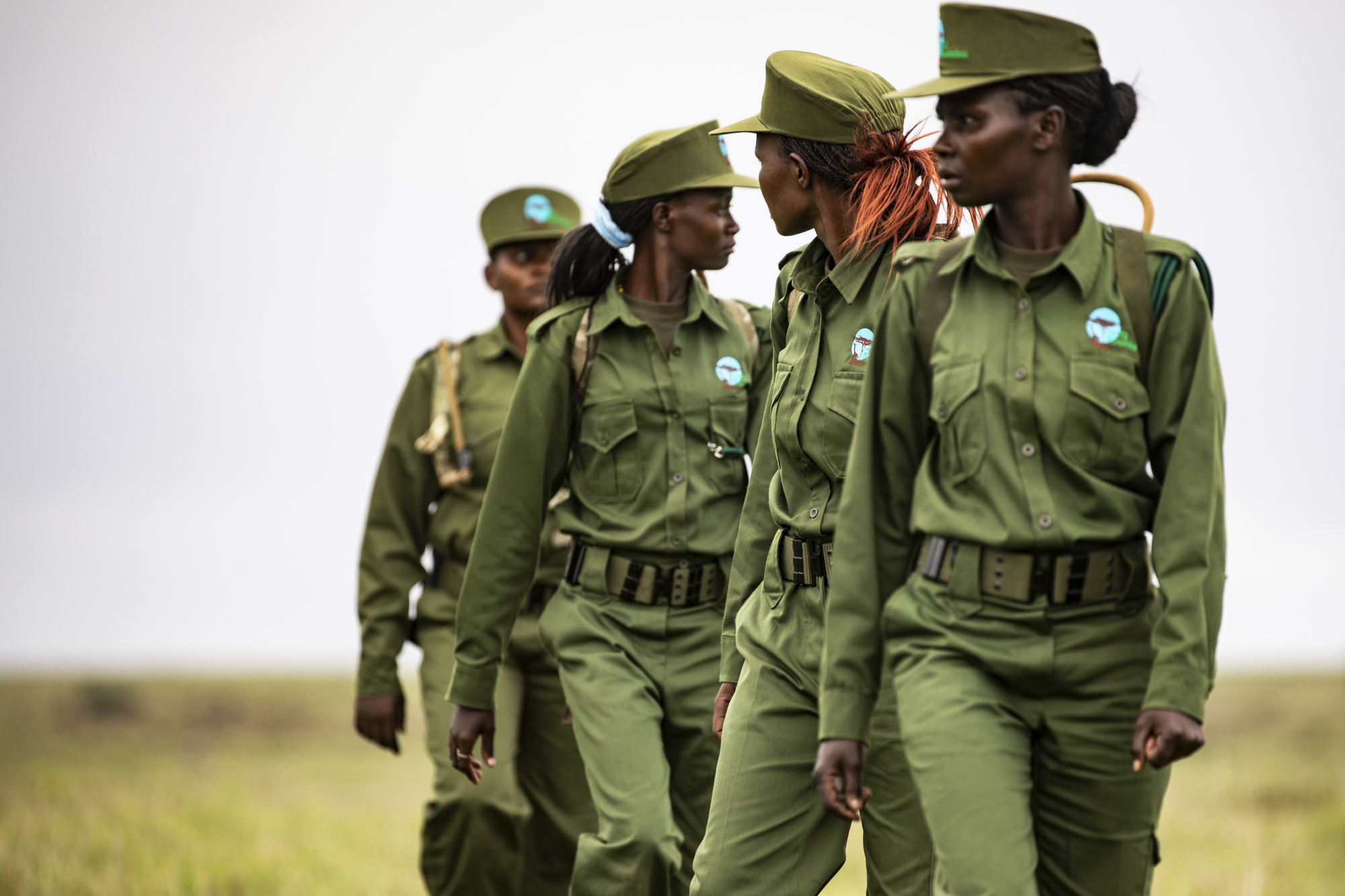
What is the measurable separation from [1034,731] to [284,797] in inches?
370

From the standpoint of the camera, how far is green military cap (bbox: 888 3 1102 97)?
12.5 feet

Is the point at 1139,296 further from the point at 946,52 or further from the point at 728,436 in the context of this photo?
the point at 728,436

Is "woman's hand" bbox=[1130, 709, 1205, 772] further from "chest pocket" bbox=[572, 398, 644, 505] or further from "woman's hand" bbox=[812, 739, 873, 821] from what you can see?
"chest pocket" bbox=[572, 398, 644, 505]

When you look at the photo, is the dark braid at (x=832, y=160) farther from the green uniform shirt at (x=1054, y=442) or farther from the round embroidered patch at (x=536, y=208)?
the round embroidered patch at (x=536, y=208)

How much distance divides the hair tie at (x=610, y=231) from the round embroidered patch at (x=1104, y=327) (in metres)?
2.61

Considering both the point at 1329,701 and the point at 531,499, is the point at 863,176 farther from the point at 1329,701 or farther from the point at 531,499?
the point at 1329,701

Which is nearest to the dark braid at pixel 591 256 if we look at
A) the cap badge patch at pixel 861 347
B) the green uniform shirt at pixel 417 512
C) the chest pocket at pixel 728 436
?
the chest pocket at pixel 728 436

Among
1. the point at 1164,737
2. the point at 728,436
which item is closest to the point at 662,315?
the point at 728,436

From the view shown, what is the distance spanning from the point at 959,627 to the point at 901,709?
0.22m

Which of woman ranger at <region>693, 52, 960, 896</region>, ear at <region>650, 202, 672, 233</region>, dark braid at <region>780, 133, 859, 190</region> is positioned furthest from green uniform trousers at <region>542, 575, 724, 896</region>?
dark braid at <region>780, 133, 859, 190</region>

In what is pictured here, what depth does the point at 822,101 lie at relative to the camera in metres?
4.80

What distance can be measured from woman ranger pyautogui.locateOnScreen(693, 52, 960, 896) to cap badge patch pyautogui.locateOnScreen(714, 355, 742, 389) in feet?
2.87

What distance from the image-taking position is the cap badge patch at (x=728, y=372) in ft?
19.6

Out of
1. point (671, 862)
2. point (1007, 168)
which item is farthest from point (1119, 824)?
point (671, 862)
